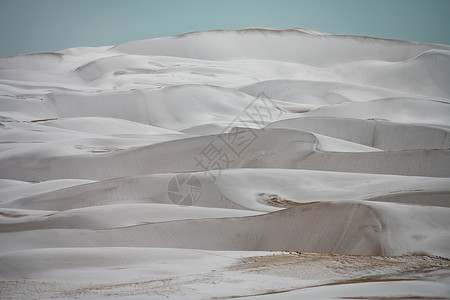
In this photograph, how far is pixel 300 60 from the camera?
396 centimetres

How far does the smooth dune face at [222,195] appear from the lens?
61cm

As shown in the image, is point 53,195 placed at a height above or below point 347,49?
below

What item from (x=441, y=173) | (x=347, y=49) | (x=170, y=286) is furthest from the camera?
(x=347, y=49)

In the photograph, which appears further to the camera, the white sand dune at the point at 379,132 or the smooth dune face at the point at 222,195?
the white sand dune at the point at 379,132

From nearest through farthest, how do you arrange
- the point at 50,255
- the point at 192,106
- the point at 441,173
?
the point at 50,255 → the point at 441,173 → the point at 192,106

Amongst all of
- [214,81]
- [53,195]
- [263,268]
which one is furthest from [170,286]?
[214,81]

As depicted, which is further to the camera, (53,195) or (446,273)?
(53,195)

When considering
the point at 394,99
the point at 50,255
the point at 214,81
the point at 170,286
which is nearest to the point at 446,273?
the point at 170,286

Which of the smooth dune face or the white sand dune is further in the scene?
the white sand dune

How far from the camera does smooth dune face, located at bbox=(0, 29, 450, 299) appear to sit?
609 millimetres

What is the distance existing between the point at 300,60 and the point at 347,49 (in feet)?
1.18

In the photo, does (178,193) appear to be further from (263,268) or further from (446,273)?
(446,273)

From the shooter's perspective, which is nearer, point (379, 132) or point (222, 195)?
point (222, 195)

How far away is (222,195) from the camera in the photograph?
1.06 m
